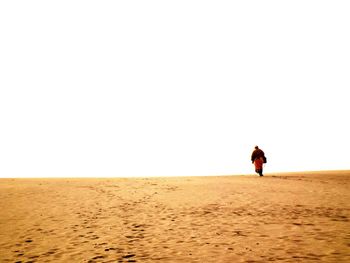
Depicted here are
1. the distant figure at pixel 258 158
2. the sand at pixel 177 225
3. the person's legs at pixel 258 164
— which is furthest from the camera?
the person's legs at pixel 258 164

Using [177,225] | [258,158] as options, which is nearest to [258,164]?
[258,158]

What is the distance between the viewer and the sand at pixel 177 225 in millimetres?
8031

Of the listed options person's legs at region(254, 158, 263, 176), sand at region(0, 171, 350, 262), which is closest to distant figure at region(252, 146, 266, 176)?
person's legs at region(254, 158, 263, 176)

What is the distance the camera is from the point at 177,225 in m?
10.9

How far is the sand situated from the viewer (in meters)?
8.03

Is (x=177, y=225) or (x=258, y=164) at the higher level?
(x=258, y=164)

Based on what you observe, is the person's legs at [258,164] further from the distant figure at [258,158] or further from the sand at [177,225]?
the sand at [177,225]

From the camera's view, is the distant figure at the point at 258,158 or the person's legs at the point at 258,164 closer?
the distant figure at the point at 258,158

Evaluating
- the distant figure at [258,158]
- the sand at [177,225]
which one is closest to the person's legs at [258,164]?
the distant figure at [258,158]

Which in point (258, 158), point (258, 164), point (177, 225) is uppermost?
point (258, 158)

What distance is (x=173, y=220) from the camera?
38.1 feet

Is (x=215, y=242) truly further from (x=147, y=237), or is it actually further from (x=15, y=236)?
(x=15, y=236)

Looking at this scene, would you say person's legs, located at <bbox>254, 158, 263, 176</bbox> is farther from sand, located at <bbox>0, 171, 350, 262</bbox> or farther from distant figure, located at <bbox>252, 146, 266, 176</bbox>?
sand, located at <bbox>0, 171, 350, 262</bbox>

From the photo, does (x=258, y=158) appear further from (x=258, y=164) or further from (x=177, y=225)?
(x=177, y=225)
